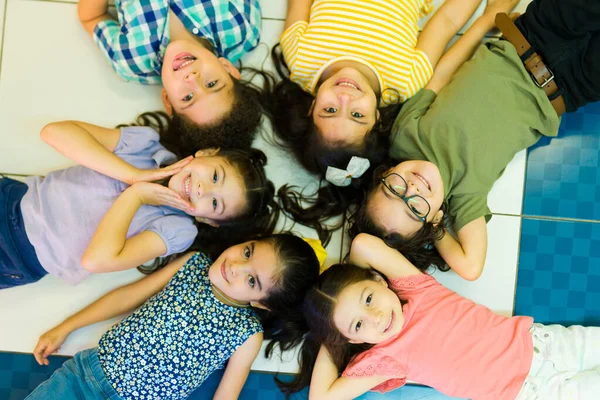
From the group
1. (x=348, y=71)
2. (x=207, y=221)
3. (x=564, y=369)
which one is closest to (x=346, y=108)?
(x=348, y=71)

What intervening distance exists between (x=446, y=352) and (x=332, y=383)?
0.32 m

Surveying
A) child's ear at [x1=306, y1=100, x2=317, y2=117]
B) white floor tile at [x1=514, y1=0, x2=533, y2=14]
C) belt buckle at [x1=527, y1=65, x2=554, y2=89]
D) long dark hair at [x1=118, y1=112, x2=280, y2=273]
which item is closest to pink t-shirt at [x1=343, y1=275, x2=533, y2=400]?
long dark hair at [x1=118, y1=112, x2=280, y2=273]

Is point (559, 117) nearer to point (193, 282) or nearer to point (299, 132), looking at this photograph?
point (299, 132)

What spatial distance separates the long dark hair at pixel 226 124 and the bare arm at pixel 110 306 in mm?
328

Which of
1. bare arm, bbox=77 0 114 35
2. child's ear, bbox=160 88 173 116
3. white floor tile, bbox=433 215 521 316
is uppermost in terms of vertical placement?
bare arm, bbox=77 0 114 35

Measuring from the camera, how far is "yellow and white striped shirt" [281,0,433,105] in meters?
1.45

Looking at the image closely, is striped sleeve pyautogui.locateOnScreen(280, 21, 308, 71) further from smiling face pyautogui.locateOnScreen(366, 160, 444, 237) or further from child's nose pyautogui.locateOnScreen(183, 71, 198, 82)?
smiling face pyautogui.locateOnScreen(366, 160, 444, 237)

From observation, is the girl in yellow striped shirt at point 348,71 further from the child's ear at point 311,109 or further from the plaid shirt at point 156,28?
the plaid shirt at point 156,28

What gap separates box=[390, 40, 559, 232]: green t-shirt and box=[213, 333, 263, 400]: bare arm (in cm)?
65

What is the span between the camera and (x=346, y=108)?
4.33 ft

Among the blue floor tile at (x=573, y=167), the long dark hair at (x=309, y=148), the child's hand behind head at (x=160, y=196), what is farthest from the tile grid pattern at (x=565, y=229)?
the child's hand behind head at (x=160, y=196)

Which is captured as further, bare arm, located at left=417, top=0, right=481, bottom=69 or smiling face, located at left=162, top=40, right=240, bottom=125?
bare arm, located at left=417, top=0, right=481, bottom=69

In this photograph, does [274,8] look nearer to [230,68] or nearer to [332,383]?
[230,68]

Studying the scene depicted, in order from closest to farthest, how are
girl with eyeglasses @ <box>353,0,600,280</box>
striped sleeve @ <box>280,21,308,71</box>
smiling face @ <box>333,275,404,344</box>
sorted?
smiling face @ <box>333,275,404,344</box>
girl with eyeglasses @ <box>353,0,600,280</box>
striped sleeve @ <box>280,21,308,71</box>
